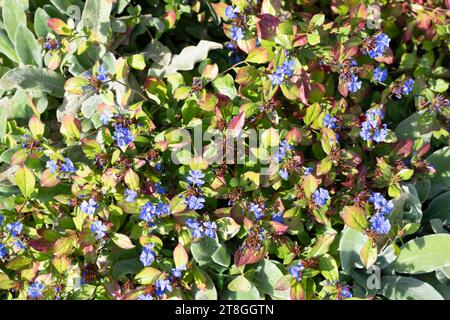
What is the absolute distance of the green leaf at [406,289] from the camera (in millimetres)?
2402

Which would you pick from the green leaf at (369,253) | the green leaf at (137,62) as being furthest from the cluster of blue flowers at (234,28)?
the green leaf at (369,253)

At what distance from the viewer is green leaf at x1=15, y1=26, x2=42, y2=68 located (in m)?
2.63

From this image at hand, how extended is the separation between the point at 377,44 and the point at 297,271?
1099 mm

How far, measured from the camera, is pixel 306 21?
8.73ft

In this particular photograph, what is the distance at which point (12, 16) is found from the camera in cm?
274

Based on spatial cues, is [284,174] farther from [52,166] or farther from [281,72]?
[52,166]

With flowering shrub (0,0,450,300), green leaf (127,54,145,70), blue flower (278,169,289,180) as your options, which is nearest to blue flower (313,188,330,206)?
flowering shrub (0,0,450,300)

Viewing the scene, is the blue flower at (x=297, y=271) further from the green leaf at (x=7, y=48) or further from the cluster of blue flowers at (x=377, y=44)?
the green leaf at (x=7, y=48)

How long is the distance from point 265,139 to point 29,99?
3.82 feet

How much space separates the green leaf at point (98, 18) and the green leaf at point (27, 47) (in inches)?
10.3

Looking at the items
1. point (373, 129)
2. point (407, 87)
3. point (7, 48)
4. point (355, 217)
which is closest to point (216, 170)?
point (355, 217)

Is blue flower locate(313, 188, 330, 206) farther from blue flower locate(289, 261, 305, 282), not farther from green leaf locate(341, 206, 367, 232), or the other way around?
blue flower locate(289, 261, 305, 282)
